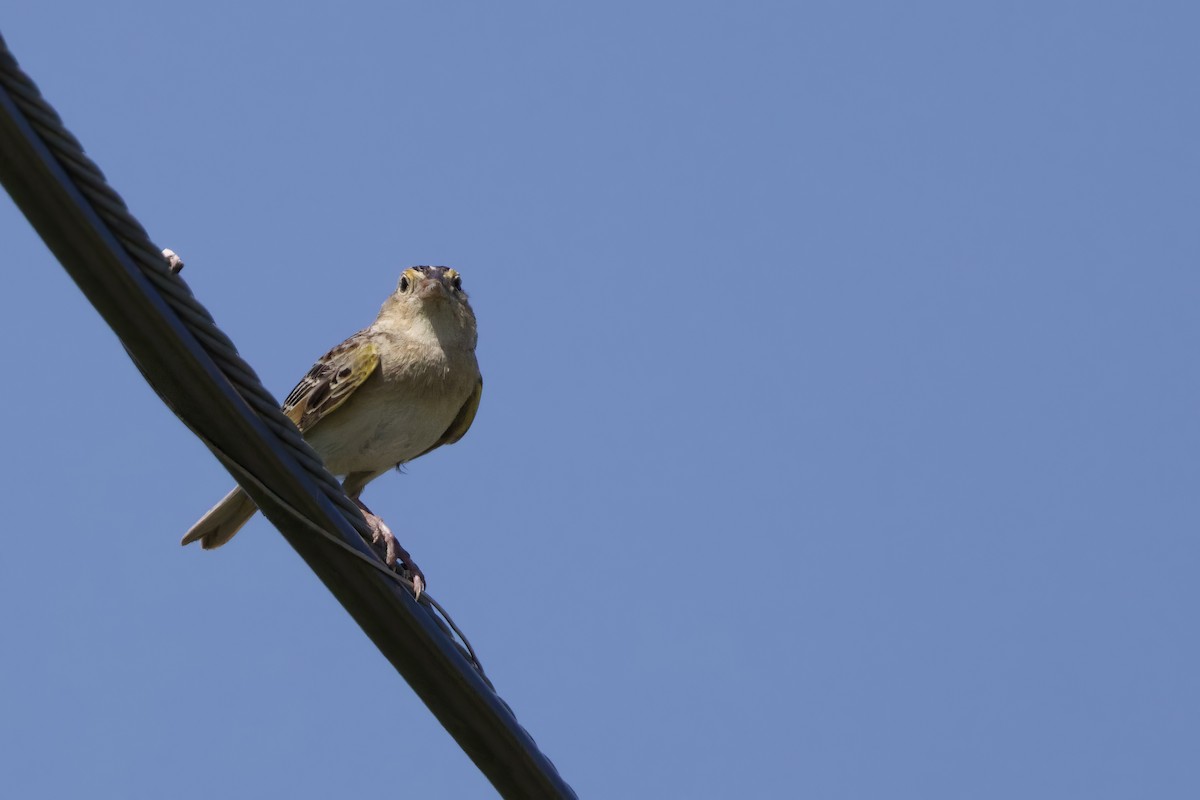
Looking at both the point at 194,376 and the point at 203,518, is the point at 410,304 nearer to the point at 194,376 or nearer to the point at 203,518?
the point at 203,518

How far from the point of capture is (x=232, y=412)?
511 centimetres

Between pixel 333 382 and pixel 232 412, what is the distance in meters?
5.21

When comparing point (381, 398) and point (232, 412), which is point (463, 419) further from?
point (232, 412)

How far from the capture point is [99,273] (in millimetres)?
4746

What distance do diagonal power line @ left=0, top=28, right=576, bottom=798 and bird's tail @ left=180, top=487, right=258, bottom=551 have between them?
4670 millimetres

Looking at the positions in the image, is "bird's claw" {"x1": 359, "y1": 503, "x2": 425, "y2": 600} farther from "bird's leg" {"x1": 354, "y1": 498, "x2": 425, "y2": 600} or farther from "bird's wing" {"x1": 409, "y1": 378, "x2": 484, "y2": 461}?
"bird's wing" {"x1": 409, "y1": 378, "x2": 484, "y2": 461}

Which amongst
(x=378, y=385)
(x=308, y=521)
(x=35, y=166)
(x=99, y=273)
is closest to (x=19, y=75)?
(x=35, y=166)

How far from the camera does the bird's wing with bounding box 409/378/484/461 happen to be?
1077 cm

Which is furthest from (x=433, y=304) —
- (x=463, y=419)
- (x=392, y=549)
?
(x=392, y=549)

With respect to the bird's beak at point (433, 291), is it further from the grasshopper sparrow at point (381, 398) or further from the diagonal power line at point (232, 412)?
the diagonal power line at point (232, 412)

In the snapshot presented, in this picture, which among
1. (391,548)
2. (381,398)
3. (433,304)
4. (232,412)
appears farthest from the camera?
(433,304)

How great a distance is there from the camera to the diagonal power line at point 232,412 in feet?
15.0

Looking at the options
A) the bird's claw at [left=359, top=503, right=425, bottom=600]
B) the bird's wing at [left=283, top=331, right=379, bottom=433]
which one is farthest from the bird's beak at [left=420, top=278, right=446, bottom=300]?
the bird's claw at [left=359, top=503, right=425, bottom=600]

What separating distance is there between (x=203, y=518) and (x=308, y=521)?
5.06 meters
